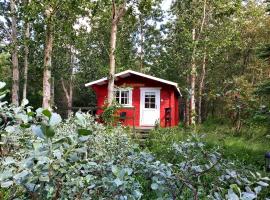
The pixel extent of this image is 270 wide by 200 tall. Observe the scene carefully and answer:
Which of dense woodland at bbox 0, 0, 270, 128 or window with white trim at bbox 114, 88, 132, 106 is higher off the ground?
dense woodland at bbox 0, 0, 270, 128

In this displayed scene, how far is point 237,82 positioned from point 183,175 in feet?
80.3

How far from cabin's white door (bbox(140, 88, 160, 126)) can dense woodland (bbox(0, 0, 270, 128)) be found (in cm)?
181

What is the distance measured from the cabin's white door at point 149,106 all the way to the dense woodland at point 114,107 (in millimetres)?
1697

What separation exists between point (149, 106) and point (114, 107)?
8.57 meters

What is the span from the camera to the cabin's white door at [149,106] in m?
23.0

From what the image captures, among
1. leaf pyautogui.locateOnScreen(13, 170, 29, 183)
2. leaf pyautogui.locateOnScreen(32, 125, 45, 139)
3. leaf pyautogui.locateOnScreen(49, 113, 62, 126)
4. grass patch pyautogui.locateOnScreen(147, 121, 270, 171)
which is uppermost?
leaf pyautogui.locateOnScreen(49, 113, 62, 126)

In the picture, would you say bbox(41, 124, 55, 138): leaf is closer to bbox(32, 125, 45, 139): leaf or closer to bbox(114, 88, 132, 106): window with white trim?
bbox(32, 125, 45, 139): leaf

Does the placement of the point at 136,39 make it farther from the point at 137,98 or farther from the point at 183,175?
the point at 183,175

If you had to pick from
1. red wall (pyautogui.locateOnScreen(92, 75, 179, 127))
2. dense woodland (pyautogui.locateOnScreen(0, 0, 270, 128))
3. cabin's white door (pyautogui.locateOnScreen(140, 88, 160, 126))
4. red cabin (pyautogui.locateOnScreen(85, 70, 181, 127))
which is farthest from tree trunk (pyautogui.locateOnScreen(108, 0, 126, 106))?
cabin's white door (pyautogui.locateOnScreen(140, 88, 160, 126))

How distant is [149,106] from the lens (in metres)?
23.2

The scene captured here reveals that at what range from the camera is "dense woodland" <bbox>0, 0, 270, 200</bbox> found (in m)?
1.91

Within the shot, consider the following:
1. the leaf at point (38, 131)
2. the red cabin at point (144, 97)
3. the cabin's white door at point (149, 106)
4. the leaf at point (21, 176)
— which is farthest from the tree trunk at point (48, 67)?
the leaf at point (38, 131)

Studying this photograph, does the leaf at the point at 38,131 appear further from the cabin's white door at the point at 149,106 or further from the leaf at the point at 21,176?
the cabin's white door at the point at 149,106

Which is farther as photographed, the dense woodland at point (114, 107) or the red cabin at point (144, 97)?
the red cabin at point (144, 97)
